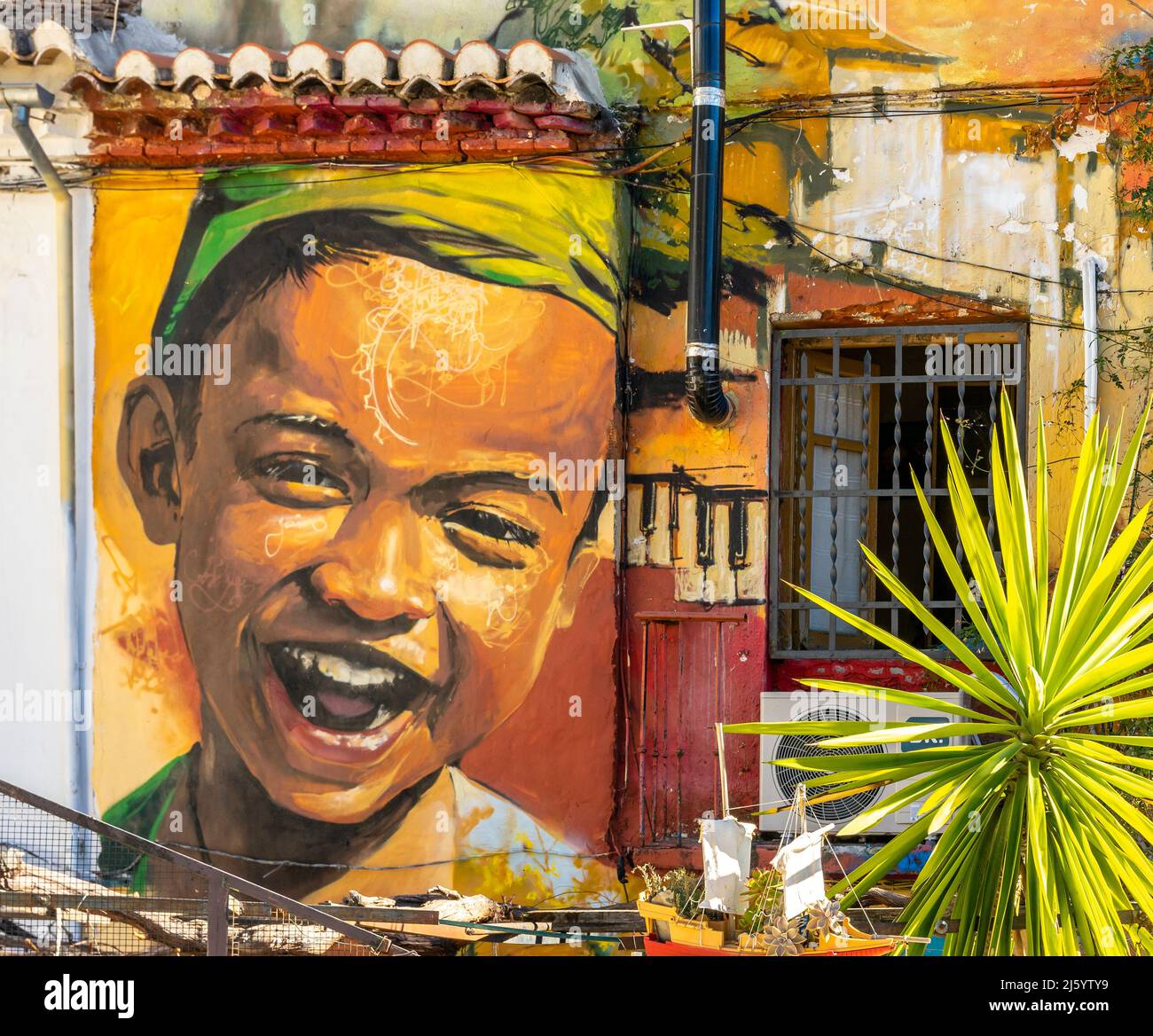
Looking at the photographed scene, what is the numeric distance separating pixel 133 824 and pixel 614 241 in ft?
12.6

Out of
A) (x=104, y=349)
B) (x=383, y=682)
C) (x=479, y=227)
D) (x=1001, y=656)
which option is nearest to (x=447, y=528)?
(x=383, y=682)

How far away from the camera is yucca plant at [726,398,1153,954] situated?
193 inches

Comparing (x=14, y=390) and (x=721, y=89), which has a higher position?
(x=721, y=89)

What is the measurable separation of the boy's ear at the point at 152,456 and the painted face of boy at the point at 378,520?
32 millimetres

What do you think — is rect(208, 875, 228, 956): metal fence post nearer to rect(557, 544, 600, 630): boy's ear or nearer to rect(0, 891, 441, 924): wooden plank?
rect(0, 891, 441, 924): wooden plank

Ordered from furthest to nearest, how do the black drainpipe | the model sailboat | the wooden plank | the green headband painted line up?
the green headband painted < the black drainpipe < the wooden plank < the model sailboat

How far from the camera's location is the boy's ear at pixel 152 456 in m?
7.74

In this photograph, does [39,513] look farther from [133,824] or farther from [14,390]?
[133,824]

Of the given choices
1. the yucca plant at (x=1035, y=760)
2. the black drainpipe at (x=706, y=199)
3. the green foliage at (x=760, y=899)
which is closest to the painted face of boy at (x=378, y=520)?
the black drainpipe at (x=706, y=199)

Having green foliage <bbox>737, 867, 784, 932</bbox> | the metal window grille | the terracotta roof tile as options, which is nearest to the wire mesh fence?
green foliage <bbox>737, 867, 784, 932</bbox>

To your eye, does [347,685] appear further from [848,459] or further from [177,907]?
[848,459]

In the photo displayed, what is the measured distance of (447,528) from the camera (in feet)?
24.5

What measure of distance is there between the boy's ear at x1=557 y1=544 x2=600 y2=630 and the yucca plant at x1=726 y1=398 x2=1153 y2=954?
203cm

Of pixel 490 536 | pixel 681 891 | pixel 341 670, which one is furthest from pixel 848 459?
pixel 341 670
